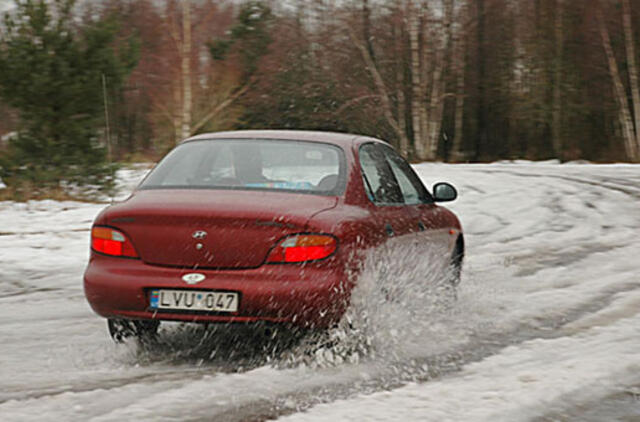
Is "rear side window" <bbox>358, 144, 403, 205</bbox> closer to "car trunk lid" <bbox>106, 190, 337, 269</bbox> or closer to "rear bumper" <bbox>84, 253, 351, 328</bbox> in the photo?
"car trunk lid" <bbox>106, 190, 337, 269</bbox>

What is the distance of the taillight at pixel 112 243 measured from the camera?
540cm

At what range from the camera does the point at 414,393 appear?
15.3 ft

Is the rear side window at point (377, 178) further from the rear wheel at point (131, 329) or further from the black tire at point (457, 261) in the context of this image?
the rear wheel at point (131, 329)

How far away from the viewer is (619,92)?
127 ft

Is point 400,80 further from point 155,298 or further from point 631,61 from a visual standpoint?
point 155,298

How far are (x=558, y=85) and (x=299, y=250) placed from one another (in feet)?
120

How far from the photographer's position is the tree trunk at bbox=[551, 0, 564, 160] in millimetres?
39562

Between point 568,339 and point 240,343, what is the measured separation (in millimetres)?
2199

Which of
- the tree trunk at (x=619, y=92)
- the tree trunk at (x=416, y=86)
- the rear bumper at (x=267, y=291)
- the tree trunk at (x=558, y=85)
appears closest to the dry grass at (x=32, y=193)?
the rear bumper at (x=267, y=291)

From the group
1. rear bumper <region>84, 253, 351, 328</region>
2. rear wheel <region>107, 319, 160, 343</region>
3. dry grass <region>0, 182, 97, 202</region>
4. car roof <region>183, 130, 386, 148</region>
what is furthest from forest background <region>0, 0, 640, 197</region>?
rear bumper <region>84, 253, 351, 328</region>

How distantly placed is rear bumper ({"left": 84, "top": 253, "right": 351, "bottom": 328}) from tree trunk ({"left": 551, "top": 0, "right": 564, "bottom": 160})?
35.9 meters

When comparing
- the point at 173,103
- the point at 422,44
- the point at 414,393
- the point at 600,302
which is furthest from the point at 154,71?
the point at 414,393

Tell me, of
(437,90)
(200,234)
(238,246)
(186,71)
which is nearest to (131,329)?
(200,234)

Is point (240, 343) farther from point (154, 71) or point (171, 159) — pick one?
point (154, 71)
